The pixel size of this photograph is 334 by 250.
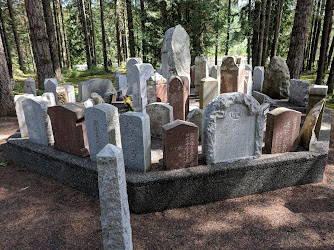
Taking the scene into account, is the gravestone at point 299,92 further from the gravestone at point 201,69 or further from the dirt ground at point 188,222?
the dirt ground at point 188,222

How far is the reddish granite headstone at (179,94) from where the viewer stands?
646cm

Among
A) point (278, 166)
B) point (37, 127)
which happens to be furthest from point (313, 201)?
point (37, 127)

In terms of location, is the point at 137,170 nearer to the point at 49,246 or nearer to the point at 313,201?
the point at 49,246

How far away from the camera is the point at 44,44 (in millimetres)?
10914

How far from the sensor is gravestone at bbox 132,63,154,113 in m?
8.15

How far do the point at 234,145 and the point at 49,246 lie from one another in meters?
3.18

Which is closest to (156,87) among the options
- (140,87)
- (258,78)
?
(140,87)

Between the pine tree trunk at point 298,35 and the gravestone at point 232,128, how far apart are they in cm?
654

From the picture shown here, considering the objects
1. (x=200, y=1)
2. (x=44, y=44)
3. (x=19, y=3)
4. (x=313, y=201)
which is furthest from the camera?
(x=19, y=3)

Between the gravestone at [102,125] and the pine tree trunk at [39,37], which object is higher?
the pine tree trunk at [39,37]

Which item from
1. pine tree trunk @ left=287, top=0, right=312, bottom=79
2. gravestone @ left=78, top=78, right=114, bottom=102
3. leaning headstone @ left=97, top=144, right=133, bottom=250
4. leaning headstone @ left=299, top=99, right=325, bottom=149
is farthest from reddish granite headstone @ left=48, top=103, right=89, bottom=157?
pine tree trunk @ left=287, top=0, right=312, bottom=79

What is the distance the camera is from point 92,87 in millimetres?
9320

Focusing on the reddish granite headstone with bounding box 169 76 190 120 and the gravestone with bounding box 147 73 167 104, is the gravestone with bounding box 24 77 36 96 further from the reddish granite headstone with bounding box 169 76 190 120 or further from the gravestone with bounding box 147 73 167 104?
the reddish granite headstone with bounding box 169 76 190 120

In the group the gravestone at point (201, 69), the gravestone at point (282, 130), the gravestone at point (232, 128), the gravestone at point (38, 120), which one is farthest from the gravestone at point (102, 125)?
the gravestone at point (201, 69)
